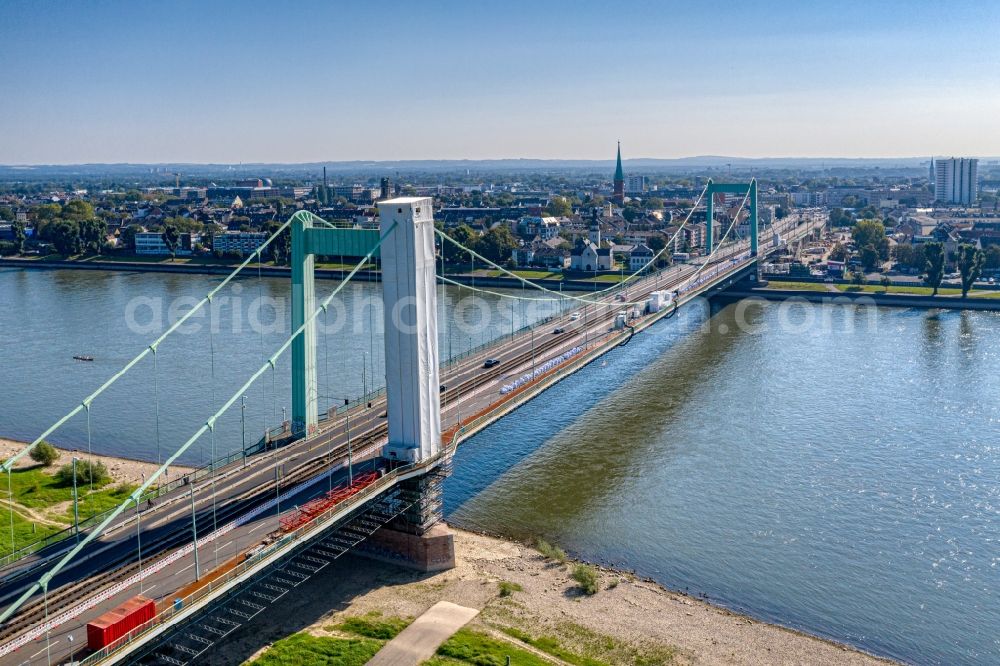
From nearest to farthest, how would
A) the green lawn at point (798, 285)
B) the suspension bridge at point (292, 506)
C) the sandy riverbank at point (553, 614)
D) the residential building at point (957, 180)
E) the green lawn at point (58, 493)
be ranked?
the suspension bridge at point (292, 506) < the sandy riverbank at point (553, 614) < the green lawn at point (58, 493) < the green lawn at point (798, 285) < the residential building at point (957, 180)

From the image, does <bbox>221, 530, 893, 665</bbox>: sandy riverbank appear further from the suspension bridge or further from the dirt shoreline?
the suspension bridge

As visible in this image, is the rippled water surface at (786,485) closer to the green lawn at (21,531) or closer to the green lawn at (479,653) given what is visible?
the green lawn at (479,653)

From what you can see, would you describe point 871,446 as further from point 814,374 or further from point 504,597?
point 504,597

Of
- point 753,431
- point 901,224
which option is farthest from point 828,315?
point 901,224

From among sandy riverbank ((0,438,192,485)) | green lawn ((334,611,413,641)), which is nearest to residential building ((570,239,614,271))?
sandy riverbank ((0,438,192,485))

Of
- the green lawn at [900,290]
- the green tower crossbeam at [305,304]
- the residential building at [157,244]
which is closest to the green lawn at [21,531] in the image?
the green tower crossbeam at [305,304]

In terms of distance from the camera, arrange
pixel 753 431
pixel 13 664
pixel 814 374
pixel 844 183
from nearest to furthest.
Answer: pixel 13 664 → pixel 753 431 → pixel 814 374 → pixel 844 183
